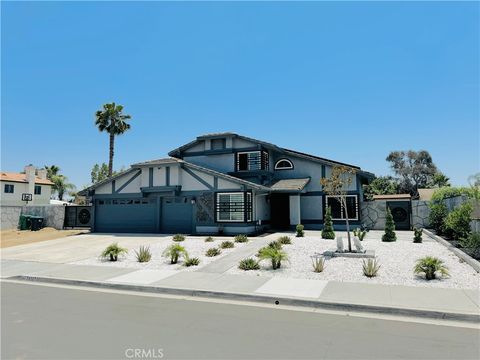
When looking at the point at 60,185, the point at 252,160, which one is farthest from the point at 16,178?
the point at 252,160

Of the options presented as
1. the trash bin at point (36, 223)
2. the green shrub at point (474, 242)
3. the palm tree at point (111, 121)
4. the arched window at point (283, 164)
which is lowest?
the green shrub at point (474, 242)

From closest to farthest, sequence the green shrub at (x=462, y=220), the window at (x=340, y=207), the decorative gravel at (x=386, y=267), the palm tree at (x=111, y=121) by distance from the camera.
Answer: the decorative gravel at (x=386, y=267) → the green shrub at (x=462, y=220) → the window at (x=340, y=207) → the palm tree at (x=111, y=121)

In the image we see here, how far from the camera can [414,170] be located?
197 feet

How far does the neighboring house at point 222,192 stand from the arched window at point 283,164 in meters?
0.08

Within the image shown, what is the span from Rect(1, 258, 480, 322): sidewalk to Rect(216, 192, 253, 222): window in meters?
8.80

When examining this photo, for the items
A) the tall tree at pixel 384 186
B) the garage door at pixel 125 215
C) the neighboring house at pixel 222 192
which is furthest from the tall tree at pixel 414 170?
the garage door at pixel 125 215

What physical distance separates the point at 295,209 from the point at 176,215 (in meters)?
8.20

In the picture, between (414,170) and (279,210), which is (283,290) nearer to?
(279,210)

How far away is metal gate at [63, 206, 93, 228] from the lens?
27234 mm

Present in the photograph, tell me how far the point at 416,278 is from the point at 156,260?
9083 millimetres

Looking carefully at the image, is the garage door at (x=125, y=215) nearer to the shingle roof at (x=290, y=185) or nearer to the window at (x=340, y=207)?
the shingle roof at (x=290, y=185)

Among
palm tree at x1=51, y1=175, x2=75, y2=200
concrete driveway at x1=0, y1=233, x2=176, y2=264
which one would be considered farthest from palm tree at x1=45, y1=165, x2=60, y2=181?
concrete driveway at x1=0, y1=233, x2=176, y2=264

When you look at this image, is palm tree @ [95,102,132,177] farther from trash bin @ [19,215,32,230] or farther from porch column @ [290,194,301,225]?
porch column @ [290,194,301,225]

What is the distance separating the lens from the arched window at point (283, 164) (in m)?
Answer: 25.4
